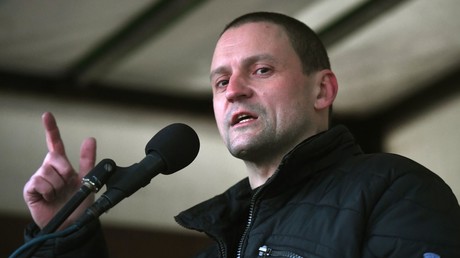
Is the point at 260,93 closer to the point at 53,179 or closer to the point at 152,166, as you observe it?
the point at 152,166

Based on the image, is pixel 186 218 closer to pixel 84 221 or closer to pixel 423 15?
pixel 84 221

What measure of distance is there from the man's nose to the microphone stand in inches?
14.3

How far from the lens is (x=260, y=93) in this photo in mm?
1835

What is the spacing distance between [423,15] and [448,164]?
111 cm

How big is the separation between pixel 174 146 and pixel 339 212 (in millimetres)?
323

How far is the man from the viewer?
1540 mm

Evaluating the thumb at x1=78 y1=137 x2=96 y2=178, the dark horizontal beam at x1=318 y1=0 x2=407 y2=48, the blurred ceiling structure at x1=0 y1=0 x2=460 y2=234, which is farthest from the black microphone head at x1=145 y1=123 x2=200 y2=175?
the dark horizontal beam at x1=318 y1=0 x2=407 y2=48

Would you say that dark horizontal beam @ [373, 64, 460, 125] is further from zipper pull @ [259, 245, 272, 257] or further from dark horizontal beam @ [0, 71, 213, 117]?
zipper pull @ [259, 245, 272, 257]

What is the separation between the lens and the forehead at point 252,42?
76.0 inches

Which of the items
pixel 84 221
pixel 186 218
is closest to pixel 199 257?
pixel 186 218

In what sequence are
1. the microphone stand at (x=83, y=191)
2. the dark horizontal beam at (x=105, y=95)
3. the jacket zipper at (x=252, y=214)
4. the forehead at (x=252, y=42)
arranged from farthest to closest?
the dark horizontal beam at (x=105, y=95) < the forehead at (x=252, y=42) < the jacket zipper at (x=252, y=214) < the microphone stand at (x=83, y=191)

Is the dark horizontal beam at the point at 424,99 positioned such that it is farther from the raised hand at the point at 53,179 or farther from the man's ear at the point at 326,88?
the raised hand at the point at 53,179

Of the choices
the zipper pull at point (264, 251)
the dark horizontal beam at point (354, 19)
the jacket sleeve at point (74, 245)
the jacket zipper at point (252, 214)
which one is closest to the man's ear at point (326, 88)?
the jacket zipper at point (252, 214)

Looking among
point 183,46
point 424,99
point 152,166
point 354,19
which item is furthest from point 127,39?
point 152,166
